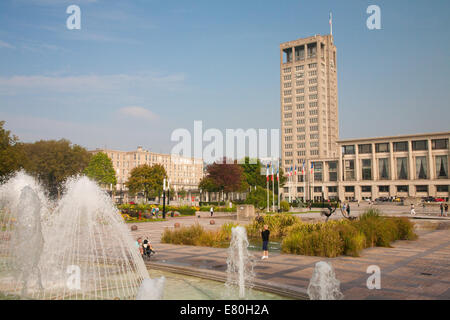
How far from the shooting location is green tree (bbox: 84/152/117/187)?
7988cm

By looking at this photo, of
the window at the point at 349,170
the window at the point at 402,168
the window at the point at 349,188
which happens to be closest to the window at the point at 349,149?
the window at the point at 349,170

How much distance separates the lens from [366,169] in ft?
327

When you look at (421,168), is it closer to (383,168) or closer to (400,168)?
(400,168)

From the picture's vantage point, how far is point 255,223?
23672 mm

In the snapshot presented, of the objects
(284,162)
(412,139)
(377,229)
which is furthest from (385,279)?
(284,162)

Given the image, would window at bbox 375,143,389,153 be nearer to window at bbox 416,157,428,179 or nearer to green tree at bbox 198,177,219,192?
window at bbox 416,157,428,179

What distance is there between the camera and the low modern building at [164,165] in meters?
131

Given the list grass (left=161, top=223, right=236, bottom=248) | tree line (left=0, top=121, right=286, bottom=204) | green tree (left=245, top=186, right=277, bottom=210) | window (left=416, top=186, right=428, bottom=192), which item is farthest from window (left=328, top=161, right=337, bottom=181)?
grass (left=161, top=223, right=236, bottom=248)

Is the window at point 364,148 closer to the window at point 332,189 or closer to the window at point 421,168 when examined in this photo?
the window at point 421,168

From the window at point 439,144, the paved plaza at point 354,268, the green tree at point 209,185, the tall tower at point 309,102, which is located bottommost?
the paved plaza at point 354,268

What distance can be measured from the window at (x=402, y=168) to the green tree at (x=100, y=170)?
7496 centimetres

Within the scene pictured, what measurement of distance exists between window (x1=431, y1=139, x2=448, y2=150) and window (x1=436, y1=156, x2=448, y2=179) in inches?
97.7

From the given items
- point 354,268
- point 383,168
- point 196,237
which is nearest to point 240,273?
point 354,268
